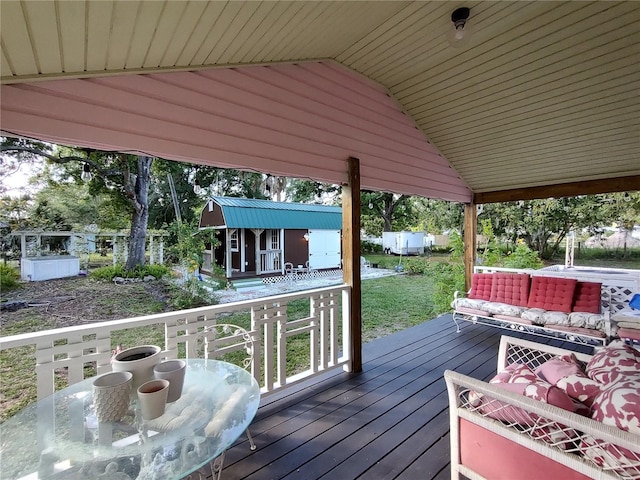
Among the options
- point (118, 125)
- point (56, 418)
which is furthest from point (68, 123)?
point (56, 418)

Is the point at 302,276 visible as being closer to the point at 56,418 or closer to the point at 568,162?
the point at 568,162

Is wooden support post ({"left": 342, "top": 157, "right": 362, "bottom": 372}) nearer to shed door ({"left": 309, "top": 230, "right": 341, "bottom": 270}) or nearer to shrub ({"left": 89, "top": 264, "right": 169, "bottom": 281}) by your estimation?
shrub ({"left": 89, "top": 264, "right": 169, "bottom": 281})

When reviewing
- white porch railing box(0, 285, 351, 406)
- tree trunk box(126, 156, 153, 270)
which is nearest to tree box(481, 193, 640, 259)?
white porch railing box(0, 285, 351, 406)

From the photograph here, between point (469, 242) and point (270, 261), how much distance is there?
7541 millimetres

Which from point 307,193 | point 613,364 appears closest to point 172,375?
point 613,364

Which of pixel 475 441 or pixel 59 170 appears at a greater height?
pixel 59 170

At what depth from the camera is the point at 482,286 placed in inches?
185

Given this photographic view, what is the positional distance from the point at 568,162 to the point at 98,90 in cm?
523

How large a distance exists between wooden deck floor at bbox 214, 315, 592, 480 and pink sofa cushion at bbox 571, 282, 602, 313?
1.42 metres

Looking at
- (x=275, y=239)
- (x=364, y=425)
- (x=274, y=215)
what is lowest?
(x=364, y=425)

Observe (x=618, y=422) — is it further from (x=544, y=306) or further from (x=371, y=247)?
(x=371, y=247)

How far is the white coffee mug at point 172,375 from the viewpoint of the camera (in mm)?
1236

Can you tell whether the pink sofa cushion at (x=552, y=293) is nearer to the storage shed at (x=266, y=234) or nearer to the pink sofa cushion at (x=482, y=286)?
the pink sofa cushion at (x=482, y=286)

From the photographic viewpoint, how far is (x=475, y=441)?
1468mm
